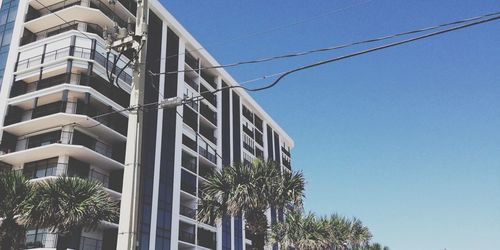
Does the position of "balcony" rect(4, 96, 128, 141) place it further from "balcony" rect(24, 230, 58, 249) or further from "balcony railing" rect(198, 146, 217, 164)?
"balcony railing" rect(198, 146, 217, 164)

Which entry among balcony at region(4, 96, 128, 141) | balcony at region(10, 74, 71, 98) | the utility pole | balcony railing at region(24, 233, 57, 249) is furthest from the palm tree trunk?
balcony at region(10, 74, 71, 98)

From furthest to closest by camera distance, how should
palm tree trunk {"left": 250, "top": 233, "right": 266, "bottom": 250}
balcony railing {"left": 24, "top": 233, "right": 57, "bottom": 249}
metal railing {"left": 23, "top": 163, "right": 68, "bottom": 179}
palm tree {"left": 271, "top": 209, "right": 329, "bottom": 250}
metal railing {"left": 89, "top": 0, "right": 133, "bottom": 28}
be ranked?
metal railing {"left": 89, "top": 0, "right": 133, "bottom": 28} < metal railing {"left": 23, "top": 163, "right": 68, "bottom": 179} < palm tree {"left": 271, "top": 209, "right": 329, "bottom": 250} < balcony railing {"left": 24, "top": 233, "right": 57, "bottom": 249} < palm tree trunk {"left": 250, "top": 233, "right": 266, "bottom": 250}

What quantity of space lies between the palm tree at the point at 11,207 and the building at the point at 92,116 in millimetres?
10517

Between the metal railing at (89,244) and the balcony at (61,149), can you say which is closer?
the metal railing at (89,244)

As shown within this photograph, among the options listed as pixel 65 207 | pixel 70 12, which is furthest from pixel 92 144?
pixel 65 207

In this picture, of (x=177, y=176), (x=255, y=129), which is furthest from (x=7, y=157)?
(x=255, y=129)

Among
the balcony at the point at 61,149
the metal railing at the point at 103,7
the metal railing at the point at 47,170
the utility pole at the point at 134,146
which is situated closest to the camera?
the utility pole at the point at 134,146

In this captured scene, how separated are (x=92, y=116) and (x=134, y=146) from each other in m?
31.0

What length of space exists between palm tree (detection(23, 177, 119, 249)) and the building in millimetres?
11099

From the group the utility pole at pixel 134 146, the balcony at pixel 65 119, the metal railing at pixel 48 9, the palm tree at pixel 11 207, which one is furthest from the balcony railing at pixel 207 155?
the utility pole at pixel 134 146

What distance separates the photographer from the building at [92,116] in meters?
39.8

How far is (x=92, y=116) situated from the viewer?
41.6m

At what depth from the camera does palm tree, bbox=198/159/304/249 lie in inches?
1142

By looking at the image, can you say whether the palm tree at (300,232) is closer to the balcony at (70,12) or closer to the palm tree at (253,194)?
the palm tree at (253,194)
